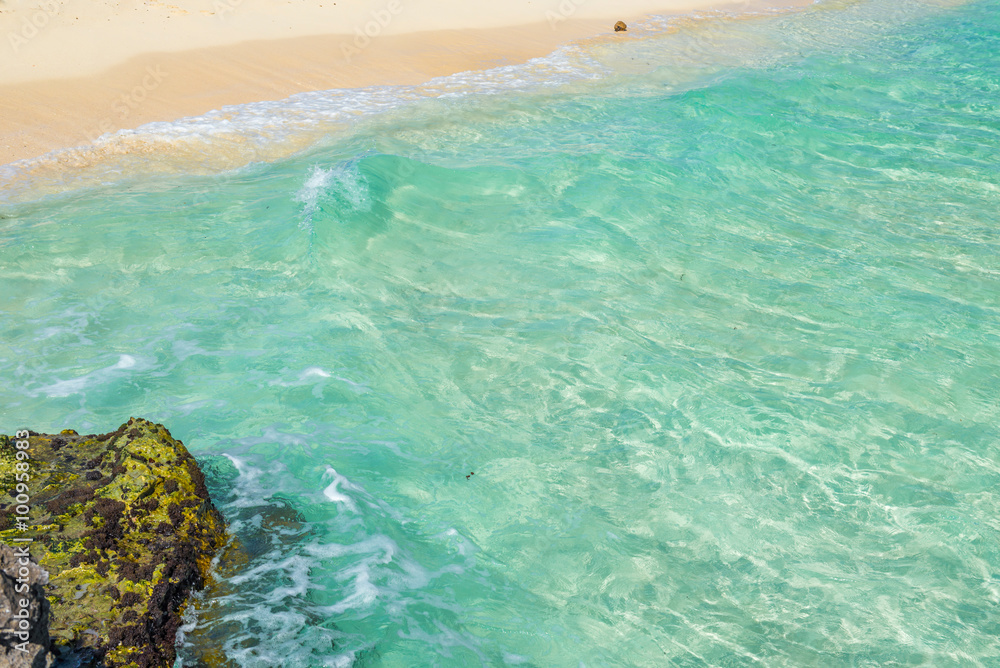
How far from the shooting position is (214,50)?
1411 centimetres

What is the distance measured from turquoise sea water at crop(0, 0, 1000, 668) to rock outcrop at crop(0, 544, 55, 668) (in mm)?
1053

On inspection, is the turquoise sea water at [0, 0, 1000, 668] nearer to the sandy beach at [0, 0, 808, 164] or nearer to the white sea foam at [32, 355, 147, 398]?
the white sea foam at [32, 355, 147, 398]

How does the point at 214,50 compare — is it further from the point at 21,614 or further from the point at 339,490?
the point at 21,614

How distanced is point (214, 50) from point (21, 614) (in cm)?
1394

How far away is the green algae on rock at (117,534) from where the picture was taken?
3.37 metres

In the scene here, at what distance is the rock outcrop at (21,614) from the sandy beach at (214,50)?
368 inches

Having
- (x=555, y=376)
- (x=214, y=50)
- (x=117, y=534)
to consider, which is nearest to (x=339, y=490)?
(x=117, y=534)

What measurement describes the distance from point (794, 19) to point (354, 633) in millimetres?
20963

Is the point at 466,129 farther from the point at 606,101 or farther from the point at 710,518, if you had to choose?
the point at 710,518

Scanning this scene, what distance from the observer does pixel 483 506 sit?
524cm

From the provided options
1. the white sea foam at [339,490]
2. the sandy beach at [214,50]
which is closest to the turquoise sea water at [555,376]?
the white sea foam at [339,490]

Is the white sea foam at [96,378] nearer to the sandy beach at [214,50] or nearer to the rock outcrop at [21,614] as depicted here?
the rock outcrop at [21,614]

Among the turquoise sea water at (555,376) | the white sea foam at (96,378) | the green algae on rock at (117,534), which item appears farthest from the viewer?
the white sea foam at (96,378)

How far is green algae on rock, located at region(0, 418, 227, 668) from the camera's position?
337 centimetres
